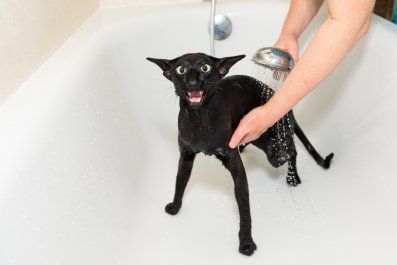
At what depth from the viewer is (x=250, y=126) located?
719mm

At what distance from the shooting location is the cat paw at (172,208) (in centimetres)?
91

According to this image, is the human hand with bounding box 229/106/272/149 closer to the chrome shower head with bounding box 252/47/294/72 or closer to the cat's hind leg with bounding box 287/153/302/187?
the chrome shower head with bounding box 252/47/294/72

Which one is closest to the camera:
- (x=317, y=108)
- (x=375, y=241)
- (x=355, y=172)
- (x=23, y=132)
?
(x=23, y=132)

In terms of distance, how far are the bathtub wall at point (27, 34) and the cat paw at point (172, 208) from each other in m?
0.41

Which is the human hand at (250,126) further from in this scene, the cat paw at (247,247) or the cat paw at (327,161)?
the cat paw at (327,161)

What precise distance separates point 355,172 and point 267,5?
53cm

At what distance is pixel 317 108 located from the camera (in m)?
1.08

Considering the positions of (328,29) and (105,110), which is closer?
(328,29)

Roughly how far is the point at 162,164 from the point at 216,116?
1.41 ft

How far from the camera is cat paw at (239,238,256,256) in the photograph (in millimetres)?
807

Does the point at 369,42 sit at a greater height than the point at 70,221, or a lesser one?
greater

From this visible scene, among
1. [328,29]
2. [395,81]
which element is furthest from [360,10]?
[395,81]

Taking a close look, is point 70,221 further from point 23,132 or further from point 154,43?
point 154,43

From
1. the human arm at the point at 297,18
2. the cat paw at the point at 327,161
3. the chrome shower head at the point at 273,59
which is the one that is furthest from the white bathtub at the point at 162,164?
the chrome shower head at the point at 273,59
